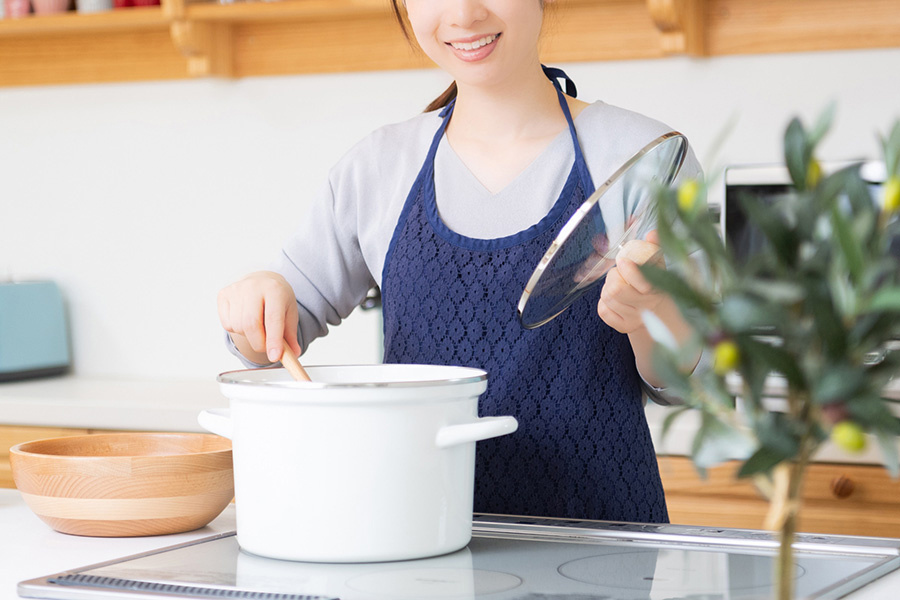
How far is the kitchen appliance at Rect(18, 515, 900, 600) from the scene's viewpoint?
2.08ft

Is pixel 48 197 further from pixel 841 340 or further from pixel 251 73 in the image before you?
pixel 841 340

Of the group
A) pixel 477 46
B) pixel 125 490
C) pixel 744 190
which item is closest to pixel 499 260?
pixel 477 46

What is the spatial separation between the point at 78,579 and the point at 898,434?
1.62ft

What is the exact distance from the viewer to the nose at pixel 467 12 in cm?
100

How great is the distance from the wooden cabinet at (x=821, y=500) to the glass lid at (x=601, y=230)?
0.88 meters

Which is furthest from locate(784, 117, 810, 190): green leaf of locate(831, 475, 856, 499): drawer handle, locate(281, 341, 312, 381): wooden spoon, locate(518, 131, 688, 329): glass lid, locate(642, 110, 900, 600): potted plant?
locate(831, 475, 856, 499): drawer handle

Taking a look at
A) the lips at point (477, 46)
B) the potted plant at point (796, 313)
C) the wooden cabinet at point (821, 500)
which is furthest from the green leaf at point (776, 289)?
the wooden cabinet at point (821, 500)

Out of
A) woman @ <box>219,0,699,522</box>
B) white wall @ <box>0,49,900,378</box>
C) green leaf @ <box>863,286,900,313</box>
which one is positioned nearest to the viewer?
green leaf @ <box>863,286,900,313</box>

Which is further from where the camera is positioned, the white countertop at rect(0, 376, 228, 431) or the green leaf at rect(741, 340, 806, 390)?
the white countertop at rect(0, 376, 228, 431)

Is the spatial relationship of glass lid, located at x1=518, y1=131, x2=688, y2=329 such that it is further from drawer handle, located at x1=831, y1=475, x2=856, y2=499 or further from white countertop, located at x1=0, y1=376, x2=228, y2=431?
white countertop, located at x1=0, y1=376, x2=228, y2=431

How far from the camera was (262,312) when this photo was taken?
0.96 metres

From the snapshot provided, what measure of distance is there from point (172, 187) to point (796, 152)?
2.22 m

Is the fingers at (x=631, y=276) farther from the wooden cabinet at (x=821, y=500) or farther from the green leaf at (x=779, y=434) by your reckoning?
the wooden cabinet at (x=821, y=500)

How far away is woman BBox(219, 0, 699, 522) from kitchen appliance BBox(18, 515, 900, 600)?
0.81 ft
